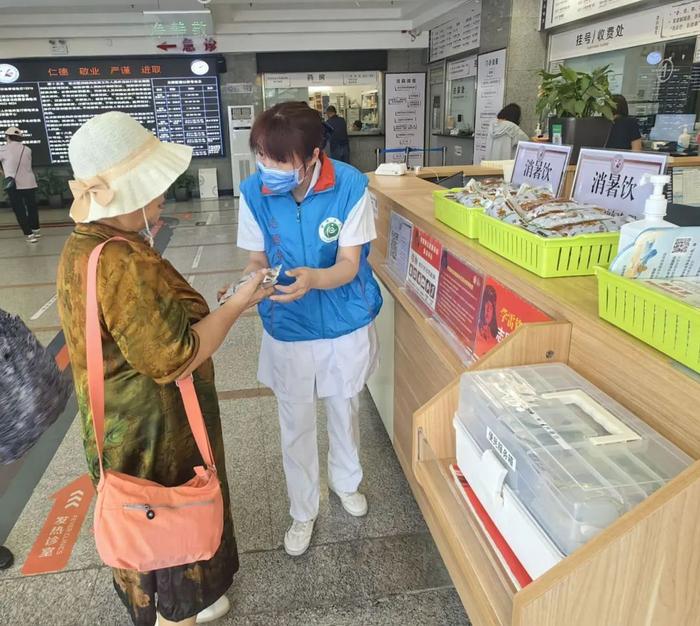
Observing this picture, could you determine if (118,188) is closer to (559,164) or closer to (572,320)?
(572,320)

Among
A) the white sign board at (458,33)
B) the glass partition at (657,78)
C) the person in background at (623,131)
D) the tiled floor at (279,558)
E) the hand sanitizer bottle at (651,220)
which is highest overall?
the white sign board at (458,33)

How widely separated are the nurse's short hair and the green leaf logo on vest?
8.4 inches

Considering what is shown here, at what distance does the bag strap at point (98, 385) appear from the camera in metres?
1.14

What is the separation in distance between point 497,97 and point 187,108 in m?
6.34

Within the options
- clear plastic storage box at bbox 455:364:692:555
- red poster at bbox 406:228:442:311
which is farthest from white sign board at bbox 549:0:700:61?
clear plastic storage box at bbox 455:364:692:555

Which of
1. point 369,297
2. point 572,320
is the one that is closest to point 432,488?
point 572,320

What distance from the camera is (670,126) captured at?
5277mm

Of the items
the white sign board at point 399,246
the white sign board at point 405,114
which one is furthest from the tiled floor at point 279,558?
the white sign board at point 405,114

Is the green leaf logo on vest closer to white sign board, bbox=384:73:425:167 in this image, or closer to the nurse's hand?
the nurse's hand

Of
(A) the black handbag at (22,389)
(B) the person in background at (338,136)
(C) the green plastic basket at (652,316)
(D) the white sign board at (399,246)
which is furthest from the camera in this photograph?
(B) the person in background at (338,136)

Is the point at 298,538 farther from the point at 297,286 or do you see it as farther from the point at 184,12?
the point at 184,12

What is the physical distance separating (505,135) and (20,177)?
651 cm

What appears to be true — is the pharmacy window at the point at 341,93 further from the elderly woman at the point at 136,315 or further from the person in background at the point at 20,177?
the elderly woman at the point at 136,315

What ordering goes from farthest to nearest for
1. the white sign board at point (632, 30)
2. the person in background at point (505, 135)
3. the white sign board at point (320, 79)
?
the white sign board at point (320, 79) → the person in background at point (505, 135) → the white sign board at point (632, 30)
